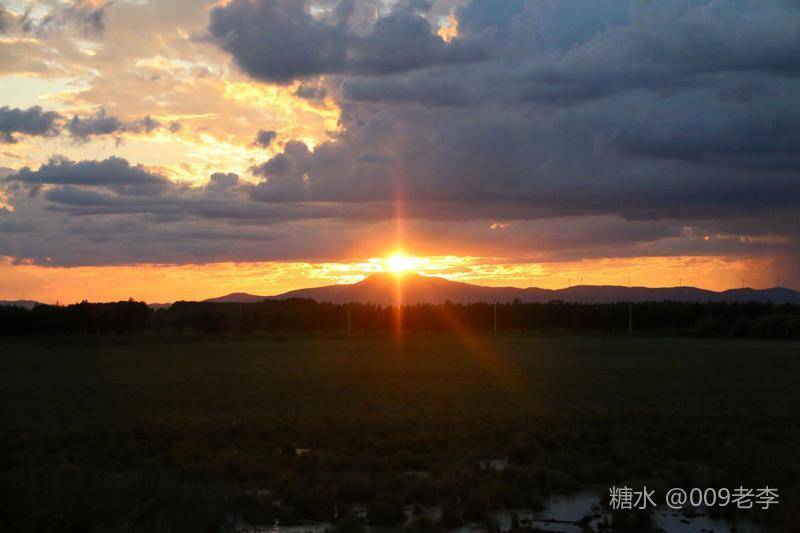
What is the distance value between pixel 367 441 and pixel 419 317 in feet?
238

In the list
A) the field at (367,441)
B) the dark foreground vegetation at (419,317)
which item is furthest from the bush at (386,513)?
the dark foreground vegetation at (419,317)

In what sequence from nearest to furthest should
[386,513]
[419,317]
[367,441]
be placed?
1. [386,513]
2. [367,441]
3. [419,317]

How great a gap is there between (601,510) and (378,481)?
303 centimetres

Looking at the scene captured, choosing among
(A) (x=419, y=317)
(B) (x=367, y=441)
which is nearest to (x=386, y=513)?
(B) (x=367, y=441)

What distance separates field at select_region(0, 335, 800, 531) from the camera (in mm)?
9469

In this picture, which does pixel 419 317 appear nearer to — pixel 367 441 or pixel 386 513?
pixel 367 441

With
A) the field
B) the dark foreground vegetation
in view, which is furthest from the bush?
the dark foreground vegetation

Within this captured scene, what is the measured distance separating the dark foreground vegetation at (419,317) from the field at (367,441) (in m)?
46.2

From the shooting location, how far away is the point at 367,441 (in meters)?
14.4

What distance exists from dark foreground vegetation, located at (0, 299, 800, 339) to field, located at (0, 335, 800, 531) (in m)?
46.2

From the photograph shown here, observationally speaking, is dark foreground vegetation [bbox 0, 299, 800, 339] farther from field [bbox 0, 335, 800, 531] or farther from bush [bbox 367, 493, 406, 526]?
bush [bbox 367, 493, 406, 526]

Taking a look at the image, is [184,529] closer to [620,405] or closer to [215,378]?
[620,405]

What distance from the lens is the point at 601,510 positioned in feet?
32.9

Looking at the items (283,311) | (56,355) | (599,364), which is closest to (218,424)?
(599,364)
